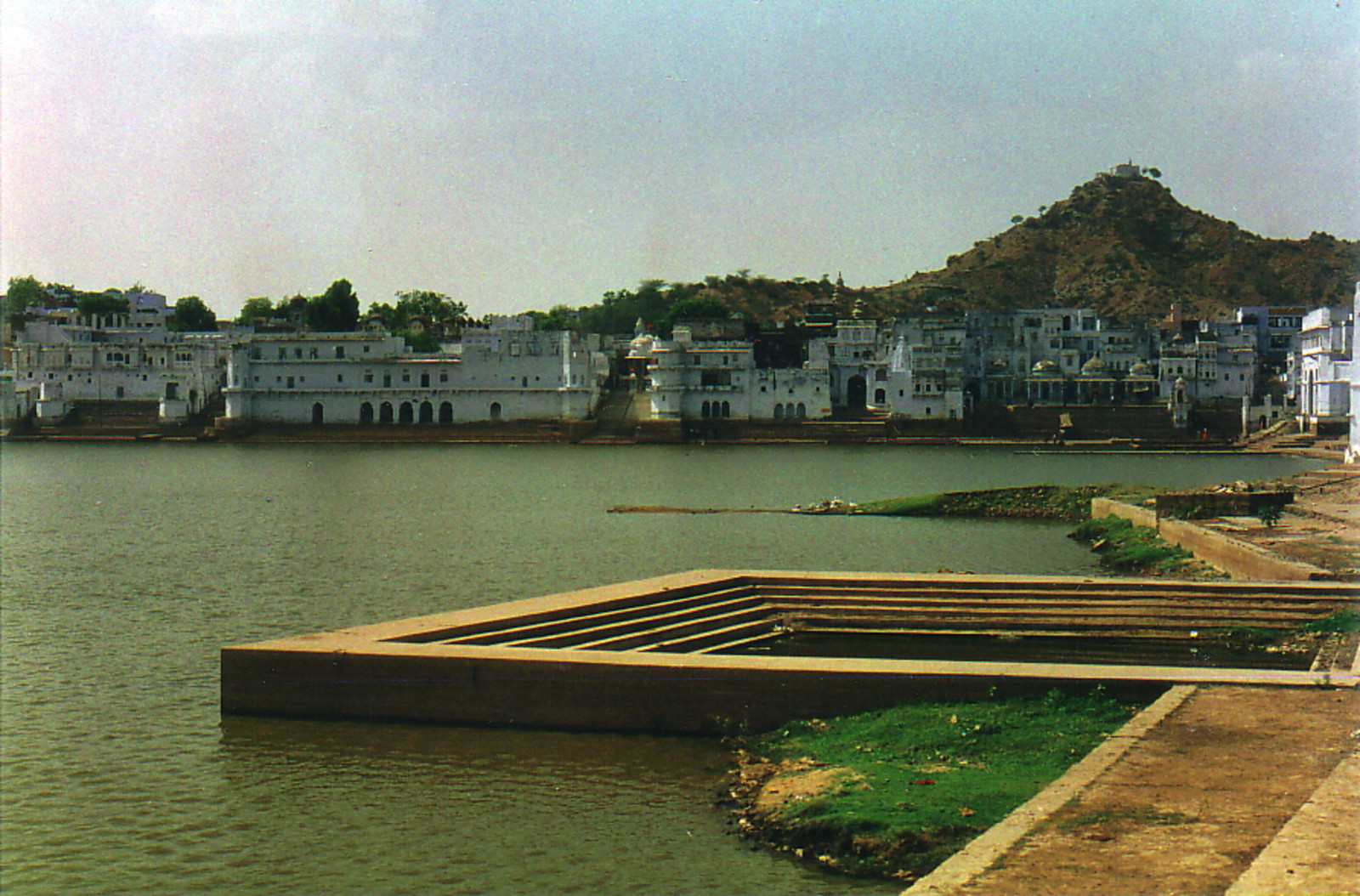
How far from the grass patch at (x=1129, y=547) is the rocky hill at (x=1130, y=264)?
105m

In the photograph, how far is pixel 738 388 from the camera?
8056 centimetres

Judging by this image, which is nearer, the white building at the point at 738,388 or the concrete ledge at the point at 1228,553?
the concrete ledge at the point at 1228,553

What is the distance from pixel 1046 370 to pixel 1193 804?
80167mm

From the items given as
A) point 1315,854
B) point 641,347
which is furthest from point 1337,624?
point 641,347

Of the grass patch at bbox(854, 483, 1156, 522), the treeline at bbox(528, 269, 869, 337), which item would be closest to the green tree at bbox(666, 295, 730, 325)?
the treeline at bbox(528, 269, 869, 337)

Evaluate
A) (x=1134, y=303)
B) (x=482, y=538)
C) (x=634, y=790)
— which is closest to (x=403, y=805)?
(x=634, y=790)

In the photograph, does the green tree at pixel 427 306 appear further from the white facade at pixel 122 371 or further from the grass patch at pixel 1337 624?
the grass patch at pixel 1337 624

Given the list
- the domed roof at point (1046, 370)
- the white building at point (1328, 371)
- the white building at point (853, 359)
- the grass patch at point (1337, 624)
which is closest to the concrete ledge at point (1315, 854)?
the grass patch at point (1337, 624)

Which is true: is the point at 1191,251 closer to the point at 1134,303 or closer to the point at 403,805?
the point at 1134,303

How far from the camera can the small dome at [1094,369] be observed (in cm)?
8450

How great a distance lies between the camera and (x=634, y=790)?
1011 cm

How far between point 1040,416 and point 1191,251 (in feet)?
285

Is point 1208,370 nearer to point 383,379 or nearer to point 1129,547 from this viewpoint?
point 383,379

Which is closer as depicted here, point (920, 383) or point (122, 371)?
point (920, 383)
